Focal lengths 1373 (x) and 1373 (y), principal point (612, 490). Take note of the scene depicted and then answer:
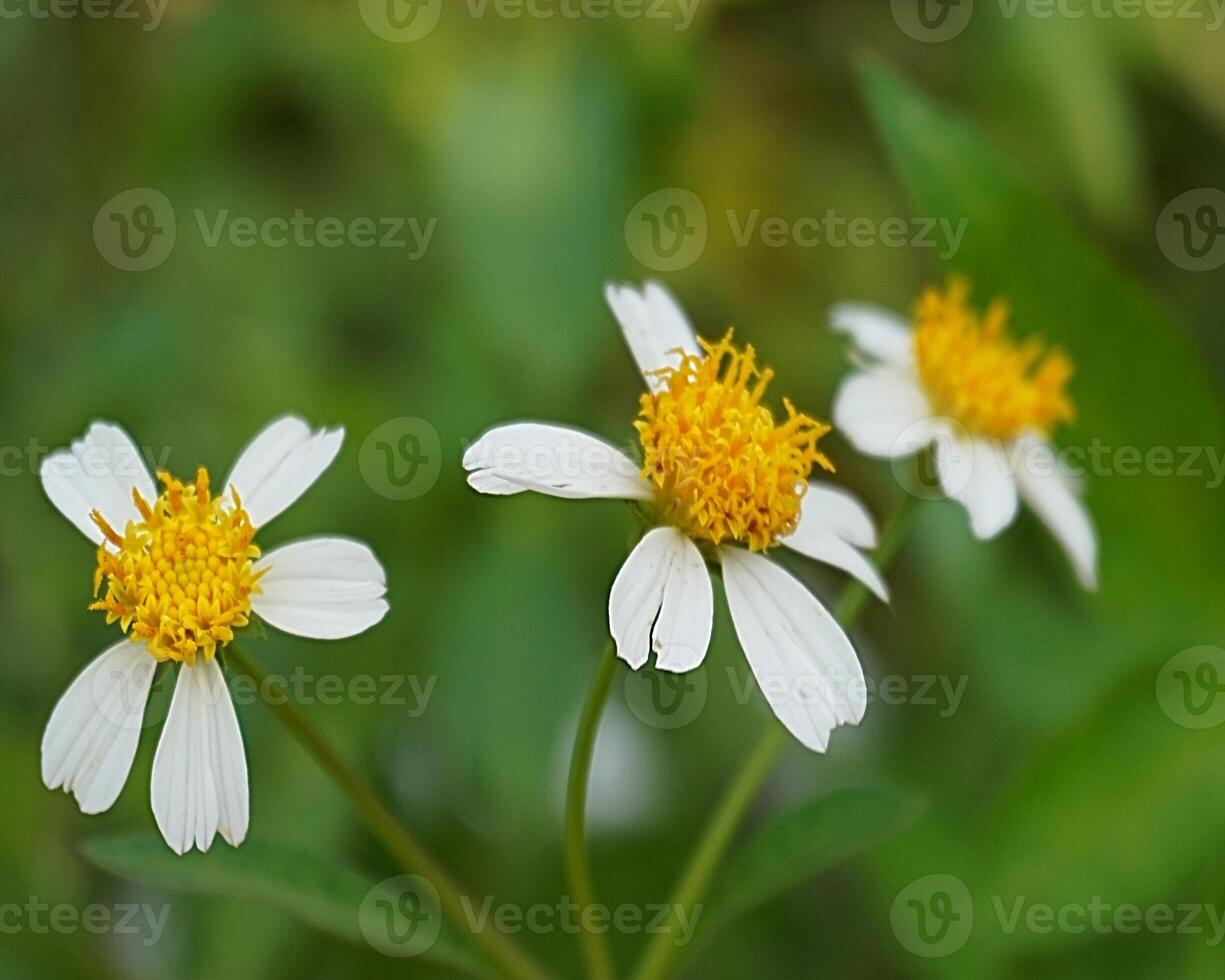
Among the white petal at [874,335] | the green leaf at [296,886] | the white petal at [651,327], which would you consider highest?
the white petal at [874,335]

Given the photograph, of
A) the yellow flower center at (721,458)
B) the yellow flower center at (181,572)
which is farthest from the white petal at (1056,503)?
the yellow flower center at (181,572)

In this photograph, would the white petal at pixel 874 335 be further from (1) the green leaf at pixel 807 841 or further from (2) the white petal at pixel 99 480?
(2) the white petal at pixel 99 480

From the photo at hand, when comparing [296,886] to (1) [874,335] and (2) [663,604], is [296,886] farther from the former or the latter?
(1) [874,335]

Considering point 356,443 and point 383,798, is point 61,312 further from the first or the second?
point 383,798

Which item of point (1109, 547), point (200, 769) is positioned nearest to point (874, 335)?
point (1109, 547)

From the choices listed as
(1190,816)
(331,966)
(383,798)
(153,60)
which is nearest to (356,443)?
(383,798)

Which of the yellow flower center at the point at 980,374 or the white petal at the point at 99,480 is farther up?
the yellow flower center at the point at 980,374

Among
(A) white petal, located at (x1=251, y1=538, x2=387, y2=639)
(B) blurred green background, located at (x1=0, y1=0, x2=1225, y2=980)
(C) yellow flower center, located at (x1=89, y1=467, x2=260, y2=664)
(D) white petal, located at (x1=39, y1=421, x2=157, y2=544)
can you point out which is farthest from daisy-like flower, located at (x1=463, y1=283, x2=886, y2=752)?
(B) blurred green background, located at (x1=0, y1=0, x2=1225, y2=980)
